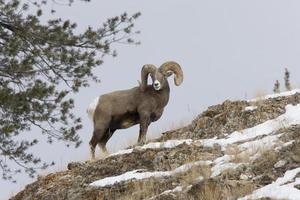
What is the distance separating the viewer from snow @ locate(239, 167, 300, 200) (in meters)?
7.75

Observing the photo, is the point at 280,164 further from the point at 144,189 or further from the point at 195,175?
the point at 144,189

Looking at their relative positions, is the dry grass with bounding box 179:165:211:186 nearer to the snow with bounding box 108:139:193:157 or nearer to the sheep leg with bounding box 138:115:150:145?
the snow with bounding box 108:139:193:157

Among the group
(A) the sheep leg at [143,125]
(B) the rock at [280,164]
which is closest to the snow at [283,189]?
(B) the rock at [280,164]

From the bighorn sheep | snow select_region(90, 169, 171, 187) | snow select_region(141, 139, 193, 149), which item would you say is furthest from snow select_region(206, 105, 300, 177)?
the bighorn sheep

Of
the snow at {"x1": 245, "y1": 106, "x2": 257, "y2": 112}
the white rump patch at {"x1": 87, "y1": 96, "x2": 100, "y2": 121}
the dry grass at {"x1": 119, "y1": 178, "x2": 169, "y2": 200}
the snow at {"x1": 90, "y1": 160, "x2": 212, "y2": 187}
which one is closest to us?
the dry grass at {"x1": 119, "y1": 178, "x2": 169, "y2": 200}

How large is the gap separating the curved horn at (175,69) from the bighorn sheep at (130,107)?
22mm

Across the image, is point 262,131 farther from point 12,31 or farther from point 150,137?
point 12,31

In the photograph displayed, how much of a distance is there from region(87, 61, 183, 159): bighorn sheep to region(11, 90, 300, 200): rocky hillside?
2.27 m

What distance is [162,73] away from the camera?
585 inches

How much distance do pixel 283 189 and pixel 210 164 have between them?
184 centimetres

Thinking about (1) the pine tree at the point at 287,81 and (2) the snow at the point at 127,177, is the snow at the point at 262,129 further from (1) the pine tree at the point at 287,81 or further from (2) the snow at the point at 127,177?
(1) the pine tree at the point at 287,81

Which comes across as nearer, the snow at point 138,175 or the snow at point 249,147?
the snow at point 249,147

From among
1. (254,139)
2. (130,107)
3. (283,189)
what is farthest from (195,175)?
(130,107)

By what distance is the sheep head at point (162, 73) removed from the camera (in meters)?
14.7
